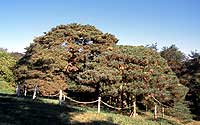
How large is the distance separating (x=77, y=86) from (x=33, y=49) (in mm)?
7168

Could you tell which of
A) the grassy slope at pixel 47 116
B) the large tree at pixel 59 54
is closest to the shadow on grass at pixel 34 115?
the grassy slope at pixel 47 116

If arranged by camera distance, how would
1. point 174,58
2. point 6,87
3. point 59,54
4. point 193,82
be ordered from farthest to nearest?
point 174,58 → point 193,82 → point 6,87 → point 59,54

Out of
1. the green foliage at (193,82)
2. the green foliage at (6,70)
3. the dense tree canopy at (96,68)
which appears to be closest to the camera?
the dense tree canopy at (96,68)

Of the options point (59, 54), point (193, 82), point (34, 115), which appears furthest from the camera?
point (193, 82)

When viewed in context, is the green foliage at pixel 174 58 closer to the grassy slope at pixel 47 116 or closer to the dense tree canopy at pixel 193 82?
the dense tree canopy at pixel 193 82

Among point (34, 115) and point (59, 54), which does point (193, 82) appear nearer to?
→ point (59, 54)

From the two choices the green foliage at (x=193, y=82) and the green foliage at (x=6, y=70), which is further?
the green foliage at (x=193, y=82)

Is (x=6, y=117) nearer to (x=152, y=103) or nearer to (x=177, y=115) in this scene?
(x=152, y=103)

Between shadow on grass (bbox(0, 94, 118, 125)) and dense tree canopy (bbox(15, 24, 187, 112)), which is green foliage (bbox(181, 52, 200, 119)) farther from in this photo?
shadow on grass (bbox(0, 94, 118, 125))

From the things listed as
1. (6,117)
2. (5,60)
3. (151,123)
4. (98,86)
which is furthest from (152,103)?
(5,60)

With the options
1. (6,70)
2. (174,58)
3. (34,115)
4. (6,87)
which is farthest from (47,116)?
(174,58)

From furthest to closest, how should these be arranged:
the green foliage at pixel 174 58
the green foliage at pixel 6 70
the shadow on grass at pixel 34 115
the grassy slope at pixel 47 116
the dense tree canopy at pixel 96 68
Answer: the green foliage at pixel 174 58 → the green foliage at pixel 6 70 → the dense tree canopy at pixel 96 68 → the grassy slope at pixel 47 116 → the shadow on grass at pixel 34 115

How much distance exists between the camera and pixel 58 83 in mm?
30688

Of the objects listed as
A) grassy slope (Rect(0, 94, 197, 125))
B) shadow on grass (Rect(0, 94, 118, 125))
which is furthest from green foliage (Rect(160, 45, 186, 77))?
shadow on grass (Rect(0, 94, 118, 125))
